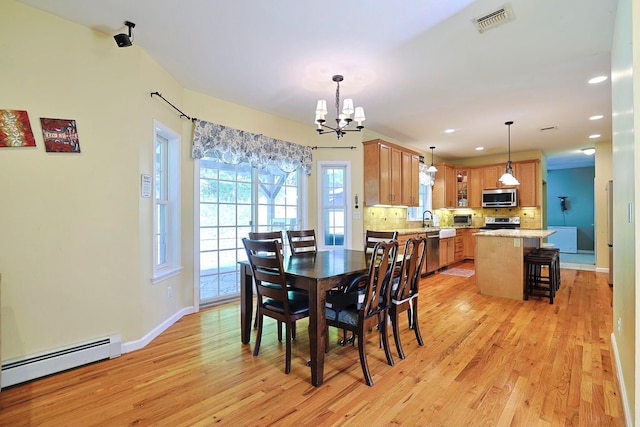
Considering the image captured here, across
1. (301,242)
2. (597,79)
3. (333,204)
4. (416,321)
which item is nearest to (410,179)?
(333,204)

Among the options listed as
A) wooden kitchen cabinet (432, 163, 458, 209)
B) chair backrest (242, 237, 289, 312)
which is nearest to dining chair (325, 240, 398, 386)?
chair backrest (242, 237, 289, 312)

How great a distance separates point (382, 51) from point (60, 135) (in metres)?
2.78

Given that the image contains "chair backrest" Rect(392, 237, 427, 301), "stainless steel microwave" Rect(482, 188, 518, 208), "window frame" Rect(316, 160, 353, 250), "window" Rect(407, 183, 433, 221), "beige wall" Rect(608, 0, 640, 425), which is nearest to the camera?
"beige wall" Rect(608, 0, 640, 425)

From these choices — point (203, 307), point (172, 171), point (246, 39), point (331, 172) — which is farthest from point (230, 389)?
point (331, 172)

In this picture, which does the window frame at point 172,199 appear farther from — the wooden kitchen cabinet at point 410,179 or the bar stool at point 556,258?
the bar stool at point 556,258

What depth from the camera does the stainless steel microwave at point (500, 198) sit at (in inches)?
273

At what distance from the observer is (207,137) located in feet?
12.5

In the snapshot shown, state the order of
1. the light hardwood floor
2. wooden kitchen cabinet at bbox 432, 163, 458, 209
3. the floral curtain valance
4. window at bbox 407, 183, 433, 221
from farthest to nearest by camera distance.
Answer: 1. wooden kitchen cabinet at bbox 432, 163, 458, 209
2. window at bbox 407, 183, 433, 221
3. the floral curtain valance
4. the light hardwood floor

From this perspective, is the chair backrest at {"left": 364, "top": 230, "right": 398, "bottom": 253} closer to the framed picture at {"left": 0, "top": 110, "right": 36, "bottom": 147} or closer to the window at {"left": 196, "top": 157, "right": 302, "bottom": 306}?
the window at {"left": 196, "top": 157, "right": 302, "bottom": 306}

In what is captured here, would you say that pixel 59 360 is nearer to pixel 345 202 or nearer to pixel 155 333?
pixel 155 333

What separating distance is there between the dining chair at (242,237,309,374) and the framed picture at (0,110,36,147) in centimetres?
175

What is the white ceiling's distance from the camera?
2266mm

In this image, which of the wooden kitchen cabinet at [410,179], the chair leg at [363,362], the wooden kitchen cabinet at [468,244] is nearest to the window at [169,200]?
the chair leg at [363,362]

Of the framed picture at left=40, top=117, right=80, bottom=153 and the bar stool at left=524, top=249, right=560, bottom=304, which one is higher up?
the framed picture at left=40, top=117, right=80, bottom=153
